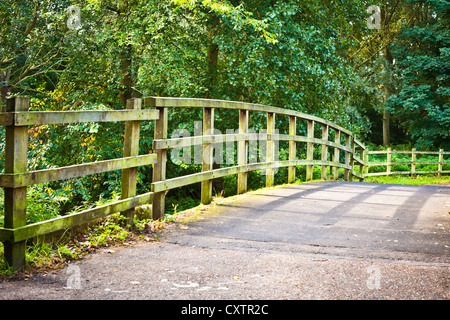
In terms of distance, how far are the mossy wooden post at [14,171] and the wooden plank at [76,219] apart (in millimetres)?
65

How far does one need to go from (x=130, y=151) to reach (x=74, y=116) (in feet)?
2.88

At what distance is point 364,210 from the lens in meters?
6.90

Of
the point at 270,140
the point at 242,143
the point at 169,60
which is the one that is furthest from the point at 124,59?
the point at 242,143

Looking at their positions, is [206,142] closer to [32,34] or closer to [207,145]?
[207,145]

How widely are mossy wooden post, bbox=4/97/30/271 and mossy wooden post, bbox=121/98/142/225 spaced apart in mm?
1342

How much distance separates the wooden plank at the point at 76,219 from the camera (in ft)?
12.5

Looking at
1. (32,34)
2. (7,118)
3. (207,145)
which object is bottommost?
(207,145)

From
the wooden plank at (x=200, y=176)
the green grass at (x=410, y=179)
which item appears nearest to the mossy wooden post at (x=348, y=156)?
the wooden plank at (x=200, y=176)

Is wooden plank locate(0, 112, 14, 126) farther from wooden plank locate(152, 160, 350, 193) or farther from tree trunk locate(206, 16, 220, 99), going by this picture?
tree trunk locate(206, 16, 220, 99)

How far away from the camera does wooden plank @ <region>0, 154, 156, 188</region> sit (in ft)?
12.1

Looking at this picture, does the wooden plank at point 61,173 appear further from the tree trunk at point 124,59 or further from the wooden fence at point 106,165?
the tree trunk at point 124,59

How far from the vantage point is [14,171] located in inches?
146
